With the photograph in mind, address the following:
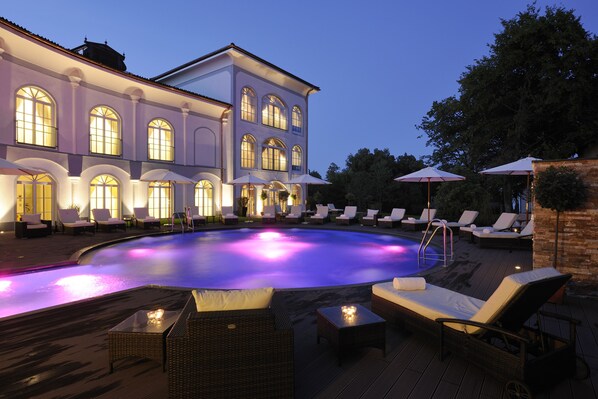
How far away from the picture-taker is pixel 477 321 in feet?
9.47

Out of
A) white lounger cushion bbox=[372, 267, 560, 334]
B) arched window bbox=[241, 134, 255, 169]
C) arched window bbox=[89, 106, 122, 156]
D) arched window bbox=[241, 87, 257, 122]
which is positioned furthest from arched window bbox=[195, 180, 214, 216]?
white lounger cushion bbox=[372, 267, 560, 334]

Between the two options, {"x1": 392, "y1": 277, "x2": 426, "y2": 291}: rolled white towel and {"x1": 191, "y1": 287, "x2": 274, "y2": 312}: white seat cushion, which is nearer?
{"x1": 191, "y1": 287, "x2": 274, "y2": 312}: white seat cushion

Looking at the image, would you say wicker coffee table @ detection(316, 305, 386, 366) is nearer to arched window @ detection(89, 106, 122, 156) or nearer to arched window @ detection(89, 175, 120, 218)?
arched window @ detection(89, 175, 120, 218)

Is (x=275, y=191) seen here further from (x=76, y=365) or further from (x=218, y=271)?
(x=76, y=365)

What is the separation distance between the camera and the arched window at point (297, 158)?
84.0 ft

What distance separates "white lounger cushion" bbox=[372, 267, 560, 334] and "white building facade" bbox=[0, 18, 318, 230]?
45.7 feet


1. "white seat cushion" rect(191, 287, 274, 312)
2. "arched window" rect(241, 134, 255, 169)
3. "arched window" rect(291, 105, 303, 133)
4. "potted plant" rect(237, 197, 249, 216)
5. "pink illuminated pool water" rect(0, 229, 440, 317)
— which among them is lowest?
"pink illuminated pool water" rect(0, 229, 440, 317)

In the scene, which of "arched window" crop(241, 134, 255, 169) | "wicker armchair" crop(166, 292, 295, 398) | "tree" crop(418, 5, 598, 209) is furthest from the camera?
"arched window" crop(241, 134, 255, 169)

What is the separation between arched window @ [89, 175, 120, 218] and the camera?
49.1 feet

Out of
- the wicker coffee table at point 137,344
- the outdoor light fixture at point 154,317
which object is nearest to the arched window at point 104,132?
the outdoor light fixture at point 154,317

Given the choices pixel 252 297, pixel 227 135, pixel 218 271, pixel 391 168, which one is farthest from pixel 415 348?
pixel 391 168

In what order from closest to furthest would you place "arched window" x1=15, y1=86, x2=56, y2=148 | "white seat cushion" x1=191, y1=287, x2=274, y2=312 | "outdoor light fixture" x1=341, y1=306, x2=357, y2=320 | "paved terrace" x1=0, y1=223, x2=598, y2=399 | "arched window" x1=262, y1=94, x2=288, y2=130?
"white seat cushion" x1=191, y1=287, x2=274, y2=312, "paved terrace" x1=0, y1=223, x2=598, y2=399, "outdoor light fixture" x1=341, y1=306, x2=357, y2=320, "arched window" x1=15, y1=86, x2=56, y2=148, "arched window" x1=262, y1=94, x2=288, y2=130

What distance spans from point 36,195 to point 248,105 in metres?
12.5

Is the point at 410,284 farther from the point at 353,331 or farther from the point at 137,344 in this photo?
the point at 137,344
